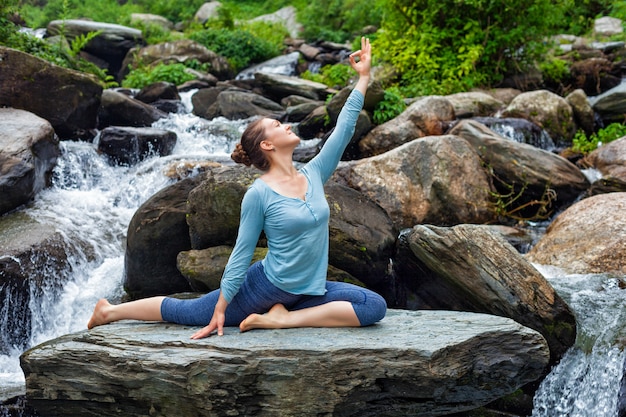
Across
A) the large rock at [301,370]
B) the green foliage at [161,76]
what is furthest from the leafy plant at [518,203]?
the green foliage at [161,76]

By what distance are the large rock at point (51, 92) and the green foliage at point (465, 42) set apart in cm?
641

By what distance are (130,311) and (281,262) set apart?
1.27 metres

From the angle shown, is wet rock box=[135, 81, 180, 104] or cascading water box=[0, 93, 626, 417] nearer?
cascading water box=[0, 93, 626, 417]

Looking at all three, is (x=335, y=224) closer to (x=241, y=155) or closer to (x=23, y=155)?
(x=241, y=155)

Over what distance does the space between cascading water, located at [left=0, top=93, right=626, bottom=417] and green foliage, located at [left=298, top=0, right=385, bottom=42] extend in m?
12.5

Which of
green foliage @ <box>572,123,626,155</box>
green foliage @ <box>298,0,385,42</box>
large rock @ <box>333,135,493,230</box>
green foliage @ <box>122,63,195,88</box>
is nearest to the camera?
large rock @ <box>333,135,493,230</box>

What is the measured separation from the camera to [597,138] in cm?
1141

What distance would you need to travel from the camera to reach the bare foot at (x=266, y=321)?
4.19 m

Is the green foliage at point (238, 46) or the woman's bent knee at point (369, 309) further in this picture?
the green foliage at point (238, 46)

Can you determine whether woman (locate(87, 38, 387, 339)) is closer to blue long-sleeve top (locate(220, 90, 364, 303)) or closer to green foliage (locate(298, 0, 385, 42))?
blue long-sleeve top (locate(220, 90, 364, 303))

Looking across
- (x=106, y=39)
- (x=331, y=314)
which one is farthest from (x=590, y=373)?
(x=106, y=39)

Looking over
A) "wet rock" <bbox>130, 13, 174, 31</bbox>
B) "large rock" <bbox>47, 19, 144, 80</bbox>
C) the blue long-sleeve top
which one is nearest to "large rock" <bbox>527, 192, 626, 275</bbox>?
the blue long-sleeve top

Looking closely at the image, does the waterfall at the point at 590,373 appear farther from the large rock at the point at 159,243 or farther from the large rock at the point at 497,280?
the large rock at the point at 159,243

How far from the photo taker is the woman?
4.14 meters
